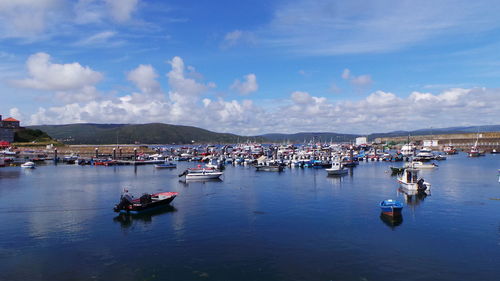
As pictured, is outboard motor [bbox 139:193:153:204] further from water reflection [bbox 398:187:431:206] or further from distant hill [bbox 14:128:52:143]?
distant hill [bbox 14:128:52:143]

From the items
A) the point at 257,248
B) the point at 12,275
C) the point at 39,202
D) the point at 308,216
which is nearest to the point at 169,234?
the point at 257,248

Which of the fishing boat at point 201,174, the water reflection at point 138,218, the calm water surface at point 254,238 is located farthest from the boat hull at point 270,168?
the water reflection at point 138,218

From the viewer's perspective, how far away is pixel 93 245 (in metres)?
27.5

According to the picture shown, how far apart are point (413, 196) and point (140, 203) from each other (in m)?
35.9

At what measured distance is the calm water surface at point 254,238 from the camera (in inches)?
872

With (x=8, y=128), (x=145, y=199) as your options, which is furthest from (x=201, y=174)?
(x=8, y=128)

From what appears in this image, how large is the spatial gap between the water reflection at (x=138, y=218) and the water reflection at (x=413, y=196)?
29306mm

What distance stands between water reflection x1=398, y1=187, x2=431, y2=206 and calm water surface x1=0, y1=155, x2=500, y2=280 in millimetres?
266

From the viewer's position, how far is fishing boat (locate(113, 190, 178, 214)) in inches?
1499

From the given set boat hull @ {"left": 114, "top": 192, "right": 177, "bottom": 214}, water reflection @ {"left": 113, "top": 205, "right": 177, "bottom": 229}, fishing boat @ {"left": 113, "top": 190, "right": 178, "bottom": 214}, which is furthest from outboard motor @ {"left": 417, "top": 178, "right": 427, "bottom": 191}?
boat hull @ {"left": 114, "top": 192, "right": 177, "bottom": 214}

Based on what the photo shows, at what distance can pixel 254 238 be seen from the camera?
2909 centimetres

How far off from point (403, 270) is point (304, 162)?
3293 inches

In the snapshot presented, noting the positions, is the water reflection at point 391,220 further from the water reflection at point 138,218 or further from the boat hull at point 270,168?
the boat hull at point 270,168

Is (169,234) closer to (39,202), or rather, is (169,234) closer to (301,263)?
(301,263)
